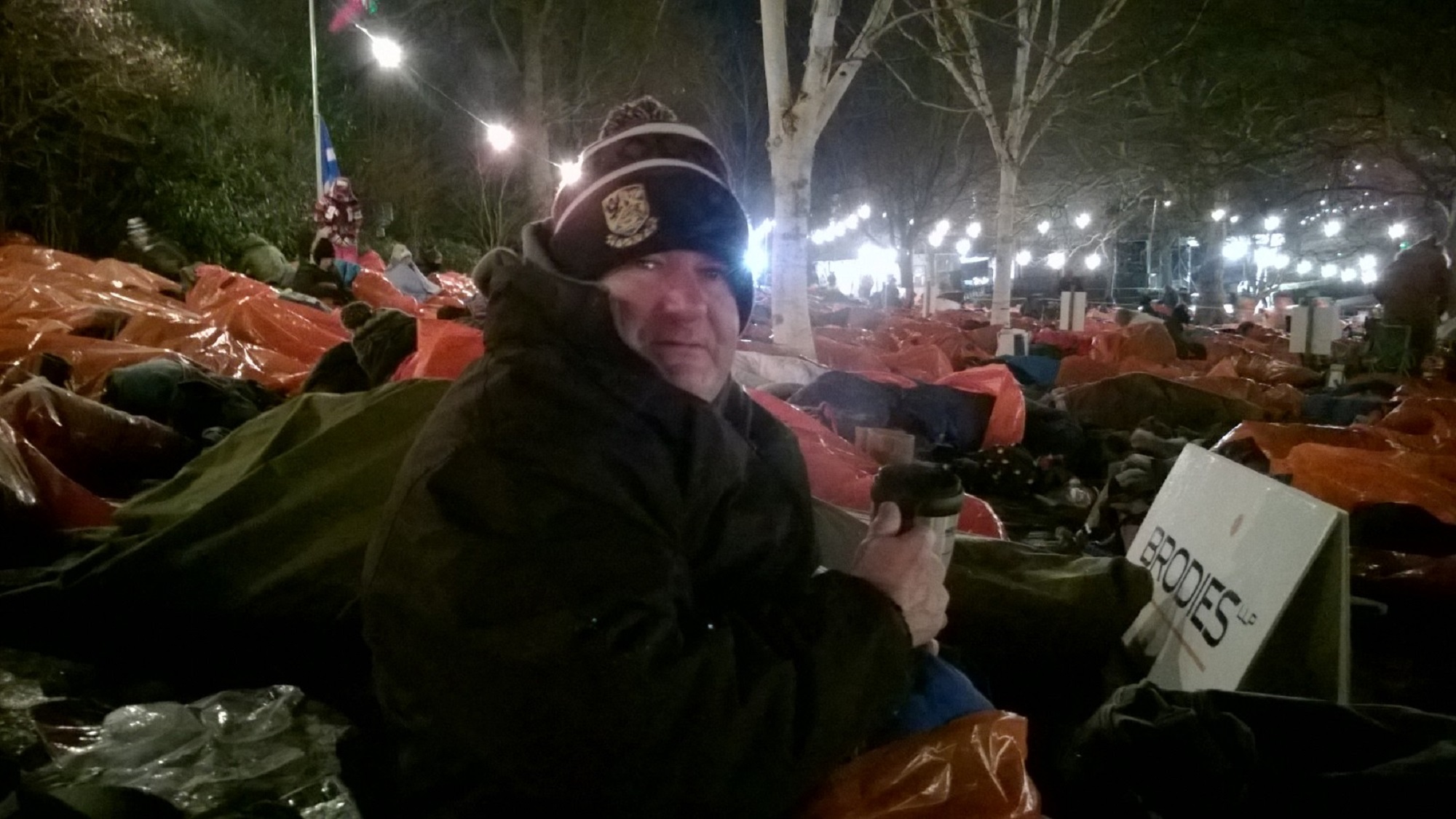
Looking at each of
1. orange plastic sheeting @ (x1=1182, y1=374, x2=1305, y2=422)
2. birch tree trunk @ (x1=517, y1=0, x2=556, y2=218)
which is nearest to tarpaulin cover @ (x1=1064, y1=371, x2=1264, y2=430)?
orange plastic sheeting @ (x1=1182, y1=374, x2=1305, y2=422)

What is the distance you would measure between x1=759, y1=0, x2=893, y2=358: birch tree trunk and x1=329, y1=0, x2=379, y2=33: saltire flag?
8630mm

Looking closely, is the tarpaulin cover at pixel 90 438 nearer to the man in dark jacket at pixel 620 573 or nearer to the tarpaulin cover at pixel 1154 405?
the man in dark jacket at pixel 620 573

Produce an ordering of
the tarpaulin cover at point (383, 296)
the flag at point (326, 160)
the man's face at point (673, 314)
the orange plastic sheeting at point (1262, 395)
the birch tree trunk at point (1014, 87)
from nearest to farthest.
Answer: the man's face at point (673, 314)
the orange plastic sheeting at point (1262, 395)
the tarpaulin cover at point (383, 296)
the flag at point (326, 160)
the birch tree trunk at point (1014, 87)

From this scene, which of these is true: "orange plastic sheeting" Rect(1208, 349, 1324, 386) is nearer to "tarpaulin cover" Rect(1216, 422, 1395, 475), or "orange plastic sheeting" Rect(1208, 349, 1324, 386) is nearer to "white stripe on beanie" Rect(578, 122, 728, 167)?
"tarpaulin cover" Rect(1216, 422, 1395, 475)

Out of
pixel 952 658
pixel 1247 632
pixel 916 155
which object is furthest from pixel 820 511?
pixel 916 155

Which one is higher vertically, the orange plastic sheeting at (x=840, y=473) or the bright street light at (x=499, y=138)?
the bright street light at (x=499, y=138)

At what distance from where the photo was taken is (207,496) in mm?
2459

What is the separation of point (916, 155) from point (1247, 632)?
2412cm

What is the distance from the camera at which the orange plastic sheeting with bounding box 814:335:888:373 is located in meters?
8.53

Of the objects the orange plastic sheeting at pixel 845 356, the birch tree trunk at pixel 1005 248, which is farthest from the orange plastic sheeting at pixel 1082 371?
the birch tree trunk at pixel 1005 248

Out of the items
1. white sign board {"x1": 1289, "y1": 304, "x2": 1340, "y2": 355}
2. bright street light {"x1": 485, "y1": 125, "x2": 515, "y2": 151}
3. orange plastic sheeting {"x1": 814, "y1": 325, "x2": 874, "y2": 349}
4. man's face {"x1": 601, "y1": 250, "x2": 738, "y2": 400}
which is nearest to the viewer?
man's face {"x1": 601, "y1": 250, "x2": 738, "y2": 400}

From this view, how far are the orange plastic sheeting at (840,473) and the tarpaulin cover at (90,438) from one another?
240cm

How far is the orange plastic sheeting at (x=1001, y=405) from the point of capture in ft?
20.1

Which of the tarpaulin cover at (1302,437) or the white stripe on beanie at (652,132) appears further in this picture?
the tarpaulin cover at (1302,437)
